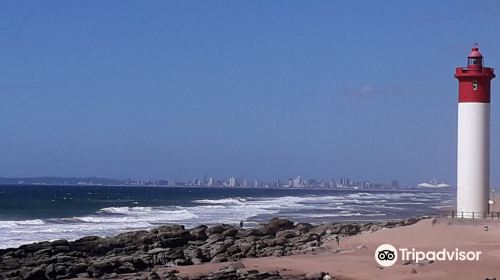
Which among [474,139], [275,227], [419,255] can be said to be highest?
[474,139]

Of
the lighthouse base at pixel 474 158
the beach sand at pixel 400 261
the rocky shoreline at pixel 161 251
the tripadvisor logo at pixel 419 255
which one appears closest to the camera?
the beach sand at pixel 400 261

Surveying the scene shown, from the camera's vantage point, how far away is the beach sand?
50.1ft

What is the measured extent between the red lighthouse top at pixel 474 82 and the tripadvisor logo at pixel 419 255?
491 centimetres

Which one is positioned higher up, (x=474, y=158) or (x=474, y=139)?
(x=474, y=139)

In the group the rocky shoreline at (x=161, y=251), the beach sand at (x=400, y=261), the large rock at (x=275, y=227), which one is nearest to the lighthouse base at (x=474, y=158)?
the beach sand at (x=400, y=261)

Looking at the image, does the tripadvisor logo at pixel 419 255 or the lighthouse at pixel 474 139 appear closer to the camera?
the tripadvisor logo at pixel 419 255

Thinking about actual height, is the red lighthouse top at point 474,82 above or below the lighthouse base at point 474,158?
above

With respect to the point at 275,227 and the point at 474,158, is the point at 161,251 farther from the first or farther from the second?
the point at 474,158

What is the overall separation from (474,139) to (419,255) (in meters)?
4.70

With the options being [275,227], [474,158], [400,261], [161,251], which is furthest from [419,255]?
[275,227]

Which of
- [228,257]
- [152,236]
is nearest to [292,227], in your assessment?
[152,236]

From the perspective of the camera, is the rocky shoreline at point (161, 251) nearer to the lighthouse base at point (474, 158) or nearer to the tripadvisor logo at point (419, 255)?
the tripadvisor logo at point (419, 255)

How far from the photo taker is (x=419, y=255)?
661 inches

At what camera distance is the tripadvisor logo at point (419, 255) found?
16.4m
